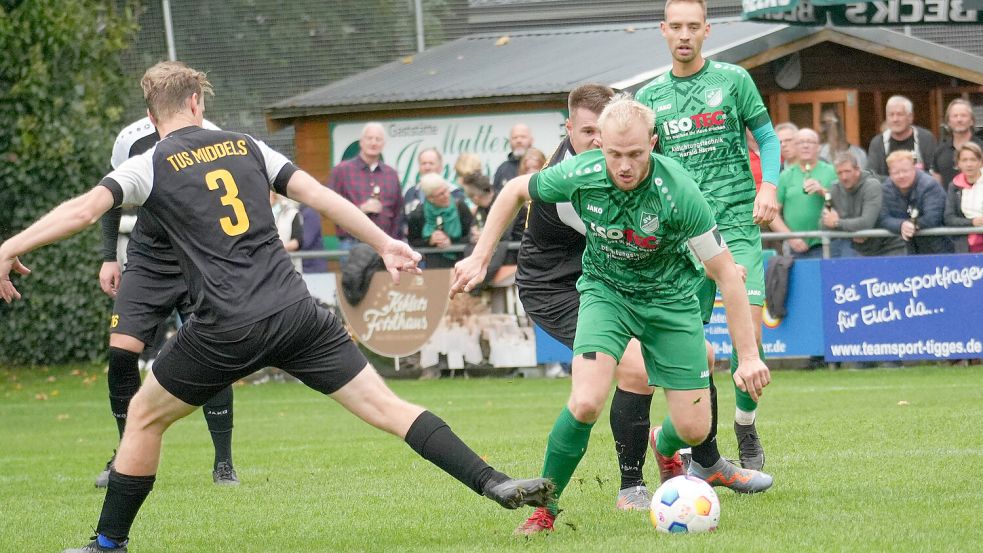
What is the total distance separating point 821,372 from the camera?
46.2 feet

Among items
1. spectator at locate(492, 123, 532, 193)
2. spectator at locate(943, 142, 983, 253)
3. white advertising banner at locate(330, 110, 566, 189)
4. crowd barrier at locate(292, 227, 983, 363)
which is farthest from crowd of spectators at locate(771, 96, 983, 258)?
white advertising banner at locate(330, 110, 566, 189)

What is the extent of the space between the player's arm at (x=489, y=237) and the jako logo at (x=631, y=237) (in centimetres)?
36

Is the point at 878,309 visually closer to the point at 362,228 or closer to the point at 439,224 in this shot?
the point at 439,224

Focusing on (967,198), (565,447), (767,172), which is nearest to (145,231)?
(565,447)

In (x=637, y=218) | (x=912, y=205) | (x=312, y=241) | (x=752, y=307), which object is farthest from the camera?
(x=312, y=241)

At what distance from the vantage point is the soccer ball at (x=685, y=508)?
5998 millimetres

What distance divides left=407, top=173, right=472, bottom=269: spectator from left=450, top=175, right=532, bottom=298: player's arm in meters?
8.71

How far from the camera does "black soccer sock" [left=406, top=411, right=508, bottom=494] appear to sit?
5727mm

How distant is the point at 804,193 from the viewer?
14492 mm

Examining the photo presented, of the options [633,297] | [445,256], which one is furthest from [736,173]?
[445,256]

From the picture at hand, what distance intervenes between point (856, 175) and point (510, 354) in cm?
387

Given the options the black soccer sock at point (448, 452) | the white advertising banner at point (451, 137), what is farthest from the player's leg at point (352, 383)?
the white advertising banner at point (451, 137)

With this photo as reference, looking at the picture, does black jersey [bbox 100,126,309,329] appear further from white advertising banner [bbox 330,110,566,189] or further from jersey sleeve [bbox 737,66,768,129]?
white advertising banner [bbox 330,110,566,189]

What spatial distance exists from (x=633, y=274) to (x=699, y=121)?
1439 mm
